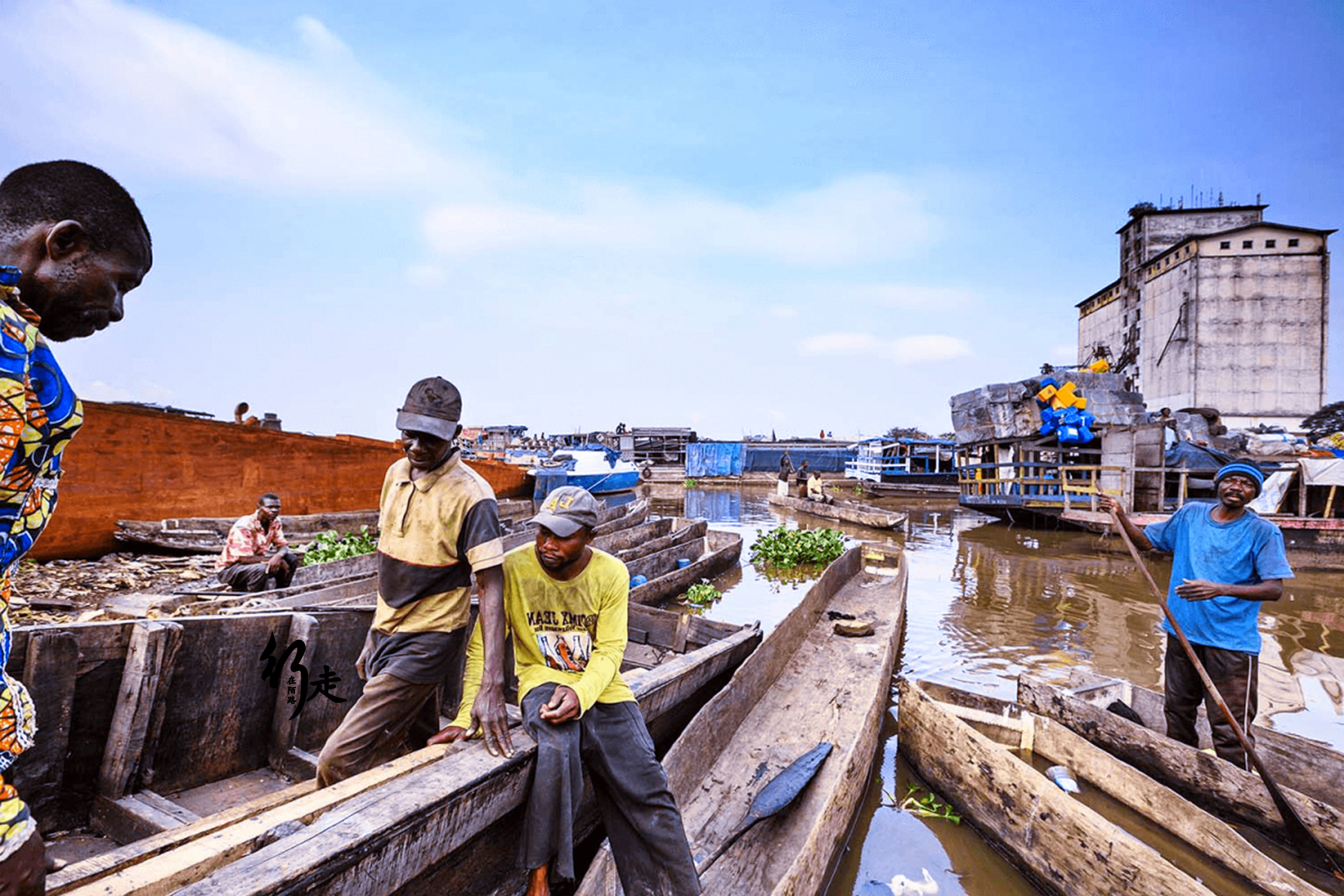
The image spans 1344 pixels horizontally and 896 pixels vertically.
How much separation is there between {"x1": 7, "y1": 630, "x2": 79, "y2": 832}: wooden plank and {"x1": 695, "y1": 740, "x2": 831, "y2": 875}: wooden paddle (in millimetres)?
2951

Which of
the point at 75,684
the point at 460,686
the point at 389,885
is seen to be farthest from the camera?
the point at 460,686

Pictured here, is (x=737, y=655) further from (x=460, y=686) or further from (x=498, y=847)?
(x=498, y=847)

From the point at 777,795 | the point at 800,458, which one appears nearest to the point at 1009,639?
the point at 777,795

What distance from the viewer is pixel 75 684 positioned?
9.89 feet

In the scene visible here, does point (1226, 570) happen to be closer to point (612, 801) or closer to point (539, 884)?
point (612, 801)

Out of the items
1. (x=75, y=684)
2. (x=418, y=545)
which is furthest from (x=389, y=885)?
(x=75, y=684)

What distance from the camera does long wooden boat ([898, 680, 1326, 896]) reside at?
116 inches

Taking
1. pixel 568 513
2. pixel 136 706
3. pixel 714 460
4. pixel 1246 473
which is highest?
pixel 1246 473

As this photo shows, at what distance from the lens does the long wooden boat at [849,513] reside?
1886cm

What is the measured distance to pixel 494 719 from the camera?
2.54 meters

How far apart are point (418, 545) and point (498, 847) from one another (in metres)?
1.25

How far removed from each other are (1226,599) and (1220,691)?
62 centimetres

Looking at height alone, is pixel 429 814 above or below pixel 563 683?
below

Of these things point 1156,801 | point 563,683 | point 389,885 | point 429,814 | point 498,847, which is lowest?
point 1156,801
